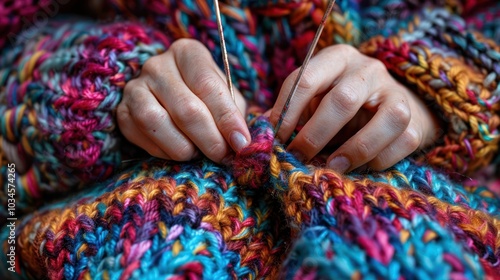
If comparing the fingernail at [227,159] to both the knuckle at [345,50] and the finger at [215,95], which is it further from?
the knuckle at [345,50]

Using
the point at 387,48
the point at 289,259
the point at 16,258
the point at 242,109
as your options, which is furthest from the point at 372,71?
the point at 16,258

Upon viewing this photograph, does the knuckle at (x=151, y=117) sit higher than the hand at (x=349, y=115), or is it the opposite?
the knuckle at (x=151, y=117)

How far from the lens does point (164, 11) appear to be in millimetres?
821

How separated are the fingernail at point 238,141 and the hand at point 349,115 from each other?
60 mm

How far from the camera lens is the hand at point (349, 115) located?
64 cm

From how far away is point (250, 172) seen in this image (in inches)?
24.3

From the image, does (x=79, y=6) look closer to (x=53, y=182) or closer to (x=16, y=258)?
(x=53, y=182)

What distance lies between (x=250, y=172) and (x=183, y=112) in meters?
0.12

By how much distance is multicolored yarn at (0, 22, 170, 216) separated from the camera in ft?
2.37

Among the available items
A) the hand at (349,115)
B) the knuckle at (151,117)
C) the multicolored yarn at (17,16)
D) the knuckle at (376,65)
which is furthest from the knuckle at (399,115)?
the multicolored yarn at (17,16)

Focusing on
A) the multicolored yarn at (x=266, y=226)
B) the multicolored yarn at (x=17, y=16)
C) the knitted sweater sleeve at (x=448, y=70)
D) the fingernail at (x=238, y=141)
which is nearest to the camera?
the multicolored yarn at (x=266, y=226)

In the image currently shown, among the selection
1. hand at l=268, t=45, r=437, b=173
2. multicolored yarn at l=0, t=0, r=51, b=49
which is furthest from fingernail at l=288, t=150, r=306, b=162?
multicolored yarn at l=0, t=0, r=51, b=49

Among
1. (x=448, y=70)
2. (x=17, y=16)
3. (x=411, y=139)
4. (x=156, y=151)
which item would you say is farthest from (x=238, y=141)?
(x=17, y=16)

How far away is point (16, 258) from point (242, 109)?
0.42m
